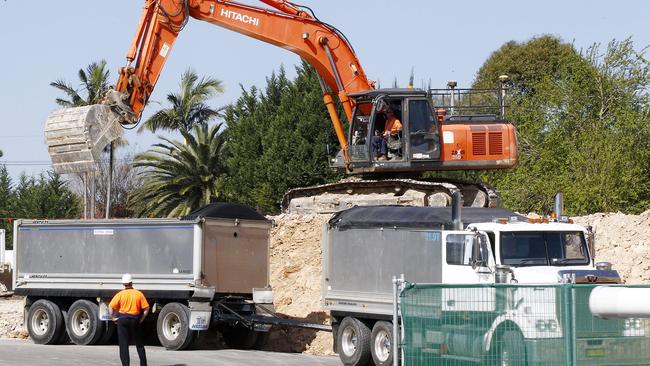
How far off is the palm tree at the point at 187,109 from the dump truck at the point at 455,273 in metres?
35.2

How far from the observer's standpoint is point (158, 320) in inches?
907

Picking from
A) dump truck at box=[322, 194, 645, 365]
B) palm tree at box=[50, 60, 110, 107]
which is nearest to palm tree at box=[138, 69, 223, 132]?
palm tree at box=[50, 60, 110, 107]

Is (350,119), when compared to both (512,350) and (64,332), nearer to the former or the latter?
(64,332)

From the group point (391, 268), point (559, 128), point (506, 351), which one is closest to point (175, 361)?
point (391, 268)

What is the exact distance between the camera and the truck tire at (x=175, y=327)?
73.9ft

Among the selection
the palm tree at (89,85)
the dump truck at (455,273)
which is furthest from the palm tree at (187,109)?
the dump truck at (455,273)

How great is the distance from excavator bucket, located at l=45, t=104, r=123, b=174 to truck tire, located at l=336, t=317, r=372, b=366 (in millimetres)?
7598

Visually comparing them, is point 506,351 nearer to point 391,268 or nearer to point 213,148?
point 391,268

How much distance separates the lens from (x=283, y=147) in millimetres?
44125

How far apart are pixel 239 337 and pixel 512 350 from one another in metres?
11.6

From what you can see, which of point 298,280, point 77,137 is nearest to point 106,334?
point 77,137

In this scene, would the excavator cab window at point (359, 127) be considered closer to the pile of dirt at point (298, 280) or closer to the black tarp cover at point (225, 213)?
the pile of dirt at point (298, 280)

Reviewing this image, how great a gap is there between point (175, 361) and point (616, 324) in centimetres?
981

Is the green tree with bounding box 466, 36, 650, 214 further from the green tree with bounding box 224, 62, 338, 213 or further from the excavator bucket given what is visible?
the excavator bucket
